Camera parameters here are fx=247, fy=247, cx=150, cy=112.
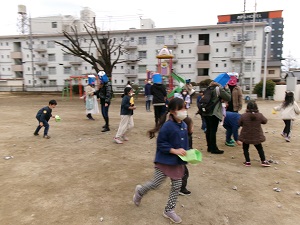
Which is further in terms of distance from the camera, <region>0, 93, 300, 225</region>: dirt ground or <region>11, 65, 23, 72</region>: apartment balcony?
<region>11, 65, 23, 72</region>: apartment balcony

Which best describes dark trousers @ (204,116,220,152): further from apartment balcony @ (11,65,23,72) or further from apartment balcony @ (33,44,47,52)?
apartment balcony @ (11,65,23,72)

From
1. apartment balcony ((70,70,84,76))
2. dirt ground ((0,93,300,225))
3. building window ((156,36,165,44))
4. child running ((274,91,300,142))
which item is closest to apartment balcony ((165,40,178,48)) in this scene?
building window ((156,36,165,44))

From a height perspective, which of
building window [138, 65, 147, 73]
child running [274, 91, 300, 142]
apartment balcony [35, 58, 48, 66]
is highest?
apartment balcony [35, 58, 48, 66]

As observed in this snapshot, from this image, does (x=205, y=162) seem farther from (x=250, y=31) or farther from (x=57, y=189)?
Answer: (x=250, y=31)

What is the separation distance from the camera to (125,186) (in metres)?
3.99

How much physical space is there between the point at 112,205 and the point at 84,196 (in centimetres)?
52

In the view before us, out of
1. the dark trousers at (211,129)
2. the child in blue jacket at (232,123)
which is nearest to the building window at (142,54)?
the child in blue jacket at (232,123)

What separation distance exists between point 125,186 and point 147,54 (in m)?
35.2

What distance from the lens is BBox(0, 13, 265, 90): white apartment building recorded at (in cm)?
3453

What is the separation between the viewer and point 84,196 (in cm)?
363

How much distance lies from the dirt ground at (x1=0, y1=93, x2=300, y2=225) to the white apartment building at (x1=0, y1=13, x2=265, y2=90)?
94.9ft

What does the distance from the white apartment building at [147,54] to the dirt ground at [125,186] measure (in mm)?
28917

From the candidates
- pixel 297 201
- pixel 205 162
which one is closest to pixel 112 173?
pixel 205 162

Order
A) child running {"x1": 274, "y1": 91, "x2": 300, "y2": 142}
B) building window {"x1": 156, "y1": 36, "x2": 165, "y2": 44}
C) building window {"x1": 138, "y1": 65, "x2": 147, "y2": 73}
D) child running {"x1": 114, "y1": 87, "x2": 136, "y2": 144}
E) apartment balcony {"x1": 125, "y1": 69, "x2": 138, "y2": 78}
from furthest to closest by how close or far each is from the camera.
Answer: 1. apartment balcony {"x1": 125, "y1": 69, "x2": 138, "y2": 78}
2. building window {"x1": 138, "y1": 65, "x2": 147, "y2": 73}
3. building window {"x1": 156, "y1": 36, "x2": 165, "y2": 44}
4. child running {"x1": 274, "y1": 91, "x2": 300, "y2": 142}
5. child running {"x1": 114, "y1": 87, "x2": 136, "y2": 144}
